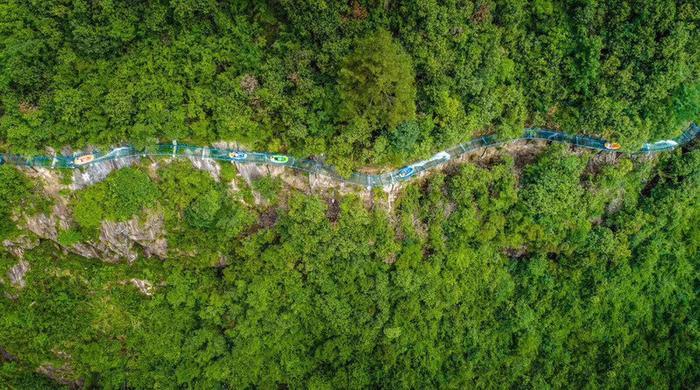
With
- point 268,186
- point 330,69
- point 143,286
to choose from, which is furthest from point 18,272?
point 330,69

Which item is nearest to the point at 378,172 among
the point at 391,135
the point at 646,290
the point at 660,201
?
the point at 391,135

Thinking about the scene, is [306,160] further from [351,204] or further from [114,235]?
[114,235]

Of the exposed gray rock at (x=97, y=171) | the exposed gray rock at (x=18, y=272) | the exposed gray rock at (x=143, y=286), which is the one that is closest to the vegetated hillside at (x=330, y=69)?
the exposed gray rock at (x=97, y=171)

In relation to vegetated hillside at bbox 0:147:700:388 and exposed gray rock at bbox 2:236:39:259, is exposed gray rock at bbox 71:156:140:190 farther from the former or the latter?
exposed gray rock at bbox 2:236:39:259

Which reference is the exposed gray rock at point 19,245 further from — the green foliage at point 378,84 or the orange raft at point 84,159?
the green foliage at point 378,84

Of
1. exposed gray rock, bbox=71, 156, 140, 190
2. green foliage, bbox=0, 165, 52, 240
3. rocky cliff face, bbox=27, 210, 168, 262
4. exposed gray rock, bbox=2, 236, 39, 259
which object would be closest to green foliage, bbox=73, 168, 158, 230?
exposed gray rock, bbox=71, 156, 140, 190

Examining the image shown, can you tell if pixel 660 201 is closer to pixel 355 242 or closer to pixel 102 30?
pixel 355 242

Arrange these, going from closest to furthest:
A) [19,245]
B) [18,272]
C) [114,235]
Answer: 1. [114,235]
2. [19,245]
3. [18,272]
